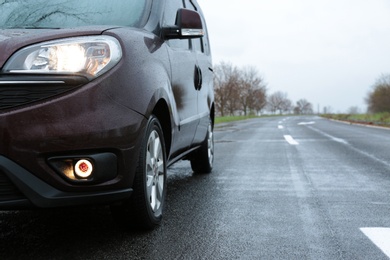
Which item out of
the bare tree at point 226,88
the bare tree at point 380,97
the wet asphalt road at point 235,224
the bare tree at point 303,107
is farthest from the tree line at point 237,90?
the wet asphalt road at point 235,224

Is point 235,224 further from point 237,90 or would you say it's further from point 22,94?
point 237,90

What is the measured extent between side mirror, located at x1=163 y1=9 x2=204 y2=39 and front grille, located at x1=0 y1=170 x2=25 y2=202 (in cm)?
164

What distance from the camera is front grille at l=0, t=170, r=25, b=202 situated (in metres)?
2.25

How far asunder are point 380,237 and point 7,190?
218cm

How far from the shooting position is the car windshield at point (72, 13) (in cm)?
322

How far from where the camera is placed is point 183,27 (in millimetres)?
3410

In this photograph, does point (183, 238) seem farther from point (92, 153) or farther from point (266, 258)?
point (92, 153)

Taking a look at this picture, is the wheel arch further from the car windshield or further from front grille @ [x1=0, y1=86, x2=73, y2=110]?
front grille @ [x1=0, y1=86, x2=73, y2=110]

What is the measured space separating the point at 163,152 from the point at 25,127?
1215 millimetres

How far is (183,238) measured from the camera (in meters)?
2.82

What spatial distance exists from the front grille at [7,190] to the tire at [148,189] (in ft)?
2.27

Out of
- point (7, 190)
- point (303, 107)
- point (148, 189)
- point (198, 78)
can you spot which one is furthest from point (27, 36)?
point (303, 107)

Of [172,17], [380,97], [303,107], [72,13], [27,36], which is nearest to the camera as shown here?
[27,36]

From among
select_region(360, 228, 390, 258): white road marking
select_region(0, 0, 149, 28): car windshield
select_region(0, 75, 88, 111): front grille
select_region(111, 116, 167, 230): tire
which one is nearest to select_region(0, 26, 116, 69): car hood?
select_region(0, 75, 88, 111): front grille
